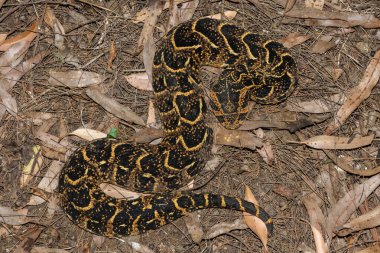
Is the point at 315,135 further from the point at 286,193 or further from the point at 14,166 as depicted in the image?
the point at 14,166

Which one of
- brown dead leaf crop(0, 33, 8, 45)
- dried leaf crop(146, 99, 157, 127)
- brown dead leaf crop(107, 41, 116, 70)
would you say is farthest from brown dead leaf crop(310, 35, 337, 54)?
brown dead leaf crop(0, 33, 8, 45)

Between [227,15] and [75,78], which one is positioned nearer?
[75,78]

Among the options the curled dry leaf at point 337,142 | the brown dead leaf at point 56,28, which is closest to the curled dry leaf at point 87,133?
the brown dead leaf at point 56,28

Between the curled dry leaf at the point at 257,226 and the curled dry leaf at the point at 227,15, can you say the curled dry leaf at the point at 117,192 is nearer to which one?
the curled dry leaf at the point at 257,226

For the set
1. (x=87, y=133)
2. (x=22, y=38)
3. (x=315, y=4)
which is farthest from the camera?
(x=315, y=4)

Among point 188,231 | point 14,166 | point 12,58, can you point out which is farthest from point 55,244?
point 12,58

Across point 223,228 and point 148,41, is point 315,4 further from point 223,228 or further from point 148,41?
point 223,228

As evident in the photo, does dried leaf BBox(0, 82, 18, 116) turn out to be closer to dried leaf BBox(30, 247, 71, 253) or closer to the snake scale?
the snake scale

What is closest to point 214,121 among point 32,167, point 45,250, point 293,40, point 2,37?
point 293,40

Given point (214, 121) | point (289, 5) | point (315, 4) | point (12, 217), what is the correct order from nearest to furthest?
point (12, 217)
point (214, 121)
point (289, 5)
point (315, 4)
